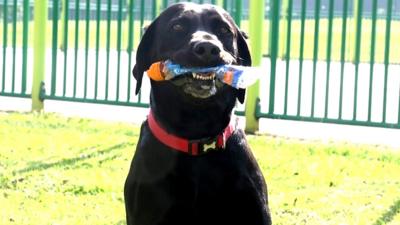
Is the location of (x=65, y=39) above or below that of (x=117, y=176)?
above

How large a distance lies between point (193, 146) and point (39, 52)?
7.11m

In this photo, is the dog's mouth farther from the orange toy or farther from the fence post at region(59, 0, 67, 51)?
the fence post at region(59, 0, 67, 51)

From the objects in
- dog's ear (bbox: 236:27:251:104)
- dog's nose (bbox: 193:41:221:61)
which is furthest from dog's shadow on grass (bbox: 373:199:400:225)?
dog's nose (bbox: 193:41:221:61)

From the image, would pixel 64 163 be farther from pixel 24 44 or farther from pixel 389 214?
pixel 24 44

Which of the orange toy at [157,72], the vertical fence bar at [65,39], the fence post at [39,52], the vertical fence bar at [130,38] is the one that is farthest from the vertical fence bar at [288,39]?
the orange toy at [157,72]

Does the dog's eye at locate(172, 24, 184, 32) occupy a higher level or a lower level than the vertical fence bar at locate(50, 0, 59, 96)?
higher

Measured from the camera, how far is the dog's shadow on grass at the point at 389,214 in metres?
6.34

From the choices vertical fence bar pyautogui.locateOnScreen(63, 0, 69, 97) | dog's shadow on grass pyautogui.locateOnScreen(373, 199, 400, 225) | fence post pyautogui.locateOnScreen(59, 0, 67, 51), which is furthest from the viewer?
fence post pyautogui.locateOnScreen(59, 0, 67, 51)

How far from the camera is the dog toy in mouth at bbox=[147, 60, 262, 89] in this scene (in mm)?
4383

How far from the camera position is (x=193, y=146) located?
4688 millimetres

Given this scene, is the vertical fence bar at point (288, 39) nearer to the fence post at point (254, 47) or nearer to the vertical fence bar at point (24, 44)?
the fence post at point (254, 47)

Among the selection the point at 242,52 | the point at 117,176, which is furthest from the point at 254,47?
the point at 242,52

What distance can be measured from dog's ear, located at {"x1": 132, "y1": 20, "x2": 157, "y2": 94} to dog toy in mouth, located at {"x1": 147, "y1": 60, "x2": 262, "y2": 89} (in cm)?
31

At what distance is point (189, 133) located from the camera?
4.76 m
